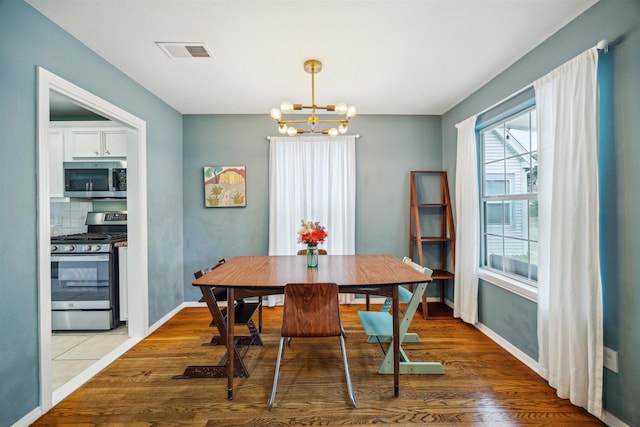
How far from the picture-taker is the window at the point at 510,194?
2.45 meters

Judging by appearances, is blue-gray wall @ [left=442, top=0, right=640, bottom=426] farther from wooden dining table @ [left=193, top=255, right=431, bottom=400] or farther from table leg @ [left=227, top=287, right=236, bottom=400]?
table leg @ [left=227, top=287, right=236, bottom=400]

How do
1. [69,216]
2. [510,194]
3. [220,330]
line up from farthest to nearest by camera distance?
[69,216]
[510,194]
[220,330]

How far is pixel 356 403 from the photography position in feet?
6.08

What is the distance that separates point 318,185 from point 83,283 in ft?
9.00

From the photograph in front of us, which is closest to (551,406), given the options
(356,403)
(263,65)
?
(356,403)

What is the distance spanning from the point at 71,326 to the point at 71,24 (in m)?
2.74

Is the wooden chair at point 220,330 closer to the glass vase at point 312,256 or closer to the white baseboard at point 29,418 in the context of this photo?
the glass vase at point 312,256

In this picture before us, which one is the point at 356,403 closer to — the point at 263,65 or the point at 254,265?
the point at 254,265

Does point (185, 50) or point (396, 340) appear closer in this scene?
point (396, 340)

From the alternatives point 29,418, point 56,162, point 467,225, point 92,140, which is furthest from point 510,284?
point 56,162

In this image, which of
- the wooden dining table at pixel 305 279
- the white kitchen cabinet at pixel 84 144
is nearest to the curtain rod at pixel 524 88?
the wooden dining table at pixel 305 279

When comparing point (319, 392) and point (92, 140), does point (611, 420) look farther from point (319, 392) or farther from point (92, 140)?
point (92, 140)

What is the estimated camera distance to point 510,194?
271cm

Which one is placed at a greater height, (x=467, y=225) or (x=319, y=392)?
(x=467, y=225)
